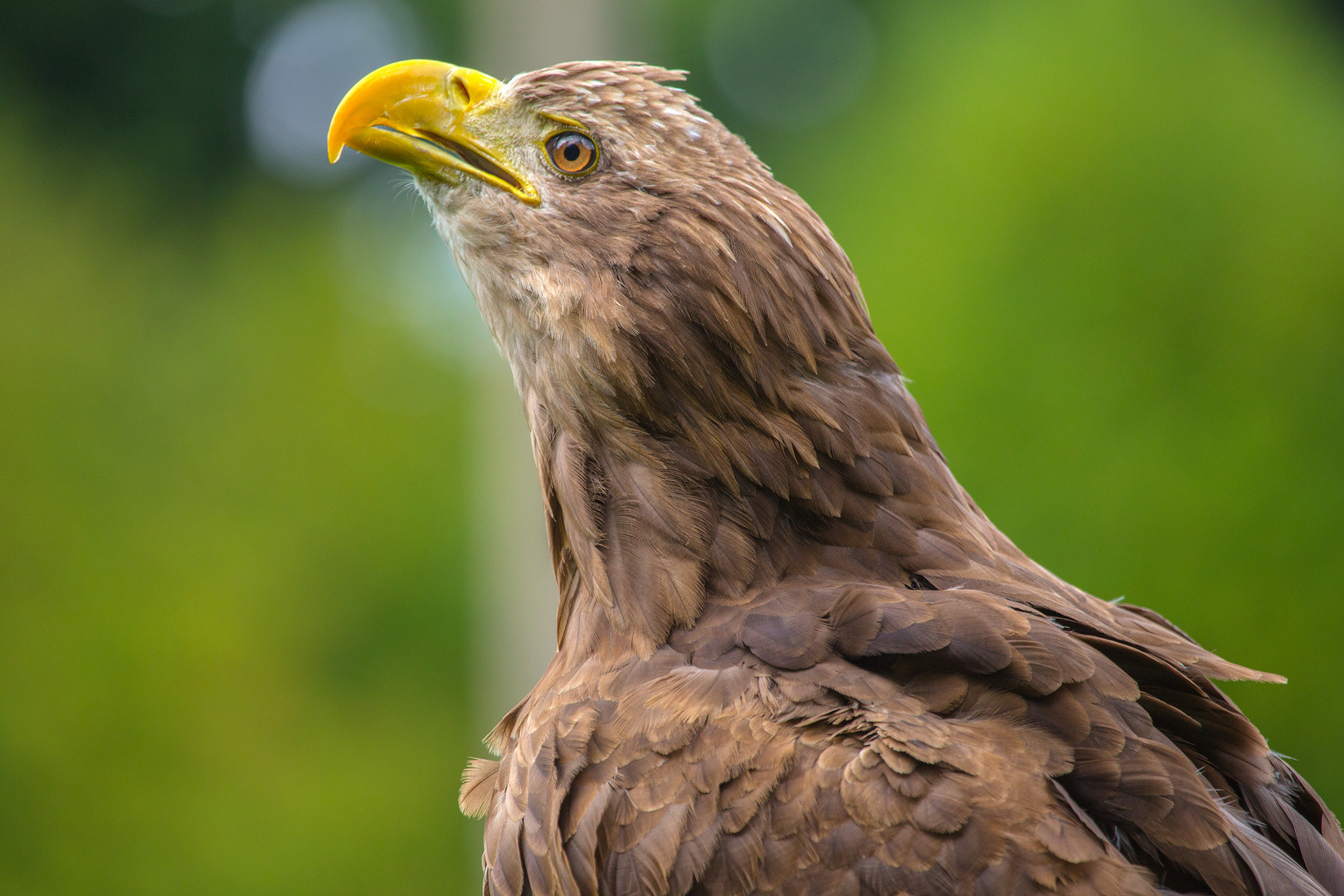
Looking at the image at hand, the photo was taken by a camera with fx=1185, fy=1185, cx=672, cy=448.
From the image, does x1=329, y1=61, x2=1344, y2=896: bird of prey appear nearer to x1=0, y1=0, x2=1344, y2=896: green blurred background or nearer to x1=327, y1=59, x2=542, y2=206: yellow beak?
x1=327, y1=59, x2=542, y2=206: yellow beak

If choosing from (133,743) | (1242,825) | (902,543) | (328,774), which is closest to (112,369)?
(133,743)

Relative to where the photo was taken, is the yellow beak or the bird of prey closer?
the bird of prey

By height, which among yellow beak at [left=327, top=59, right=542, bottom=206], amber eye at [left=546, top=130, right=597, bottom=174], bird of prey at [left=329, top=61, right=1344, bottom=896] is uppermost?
yellow beak at [left=327, top=59, right=542, bottom=206]

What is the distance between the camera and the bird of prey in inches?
86.9

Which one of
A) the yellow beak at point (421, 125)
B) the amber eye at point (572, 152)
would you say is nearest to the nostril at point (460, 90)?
the yellow beak at point (421, 125)

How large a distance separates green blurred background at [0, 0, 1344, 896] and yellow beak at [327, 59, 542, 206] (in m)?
1.37

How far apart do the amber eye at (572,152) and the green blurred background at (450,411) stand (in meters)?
1.55

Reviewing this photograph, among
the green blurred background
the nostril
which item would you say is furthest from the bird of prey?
the green blurred background

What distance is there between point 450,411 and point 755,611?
30.2 ft

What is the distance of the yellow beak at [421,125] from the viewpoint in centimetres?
305

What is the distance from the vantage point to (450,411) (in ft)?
37.9

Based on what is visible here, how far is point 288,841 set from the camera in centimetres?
841

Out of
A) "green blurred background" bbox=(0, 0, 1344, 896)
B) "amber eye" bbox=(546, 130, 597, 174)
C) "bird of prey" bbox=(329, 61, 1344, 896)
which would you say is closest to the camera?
"bird of prey" bbox=(329, 61, 1344, 896)

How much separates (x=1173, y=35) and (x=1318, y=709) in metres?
3.88
